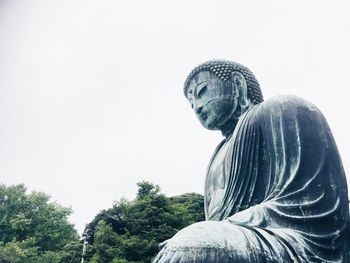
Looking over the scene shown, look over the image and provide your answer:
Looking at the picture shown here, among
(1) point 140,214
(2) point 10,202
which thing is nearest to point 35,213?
(2) point 10,202

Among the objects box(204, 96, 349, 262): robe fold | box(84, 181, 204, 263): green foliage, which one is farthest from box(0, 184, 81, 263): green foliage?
box(204, 96, 349, 262): robe fold

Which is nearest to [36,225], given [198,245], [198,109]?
[198,109]

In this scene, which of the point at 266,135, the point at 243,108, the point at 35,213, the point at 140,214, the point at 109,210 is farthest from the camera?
the point at 35,213

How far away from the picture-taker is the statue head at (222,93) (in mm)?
5004

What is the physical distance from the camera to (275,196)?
13.1 ft

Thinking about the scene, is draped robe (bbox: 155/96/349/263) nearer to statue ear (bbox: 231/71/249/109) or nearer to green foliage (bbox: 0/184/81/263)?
statue ear (bbox: 231/71/249/109)

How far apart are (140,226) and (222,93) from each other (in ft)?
70.0

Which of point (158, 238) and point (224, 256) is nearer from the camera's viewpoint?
point (224, 256)

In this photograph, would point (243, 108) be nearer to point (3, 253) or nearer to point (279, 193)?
point (279, 193)

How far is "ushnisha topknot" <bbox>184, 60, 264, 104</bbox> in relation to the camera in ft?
16.6

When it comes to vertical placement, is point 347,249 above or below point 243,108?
below

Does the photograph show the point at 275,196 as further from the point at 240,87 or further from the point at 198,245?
the point at 240,87

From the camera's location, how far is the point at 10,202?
34.2m

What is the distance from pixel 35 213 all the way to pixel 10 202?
2.06m
